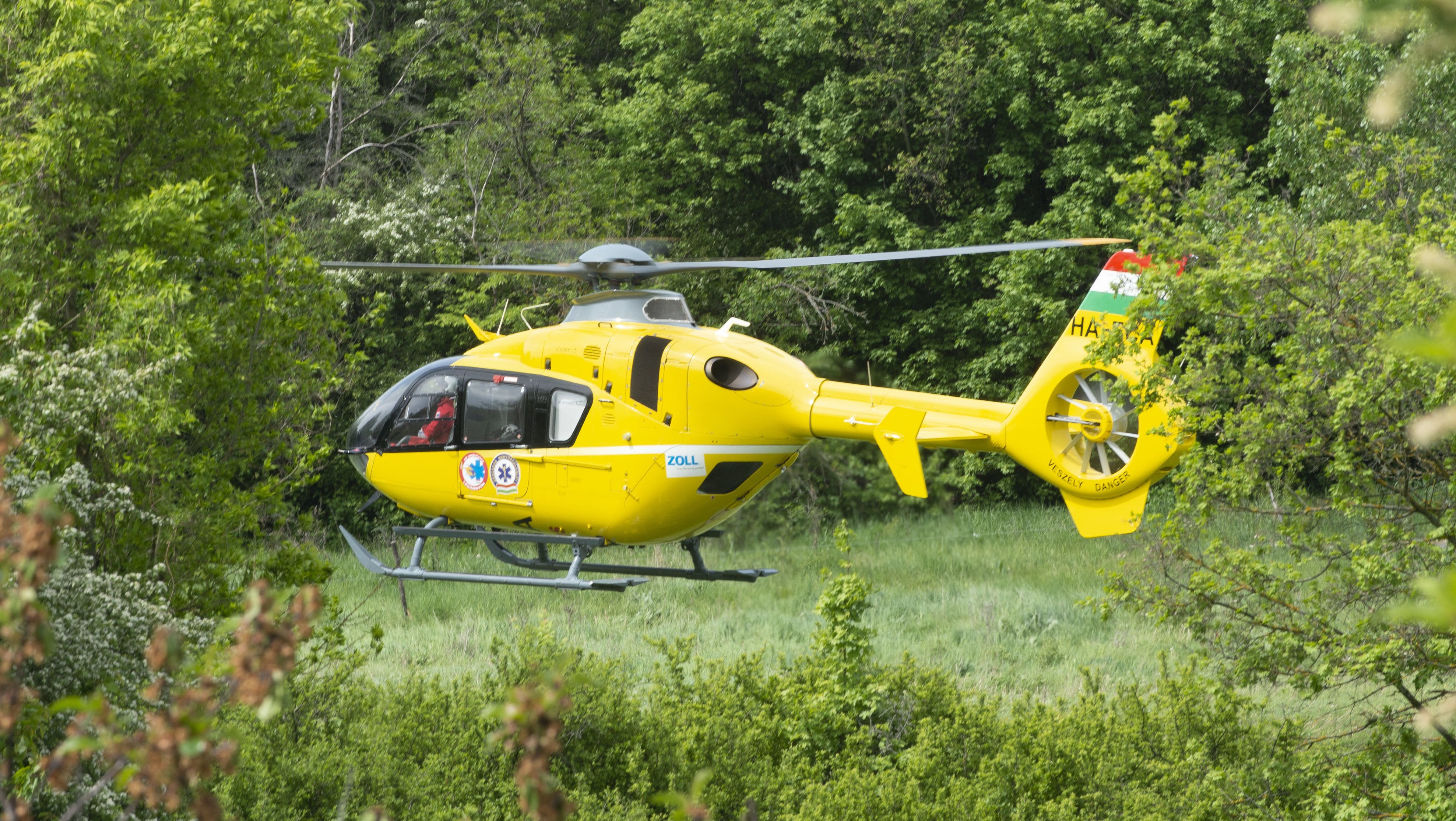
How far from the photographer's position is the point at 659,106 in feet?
90.5

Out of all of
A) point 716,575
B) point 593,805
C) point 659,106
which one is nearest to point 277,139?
point 716,575

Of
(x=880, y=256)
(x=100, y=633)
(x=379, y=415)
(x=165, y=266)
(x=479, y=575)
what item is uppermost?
(x=165, y=266)

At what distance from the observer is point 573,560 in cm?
1131

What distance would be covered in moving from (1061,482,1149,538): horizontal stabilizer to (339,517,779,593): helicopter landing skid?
245 centimetres

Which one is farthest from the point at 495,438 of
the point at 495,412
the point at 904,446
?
the point at 904,446

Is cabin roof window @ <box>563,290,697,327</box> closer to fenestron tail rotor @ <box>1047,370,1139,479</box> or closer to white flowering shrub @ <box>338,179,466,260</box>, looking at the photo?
fenestron tail rotor @ <box>1047,370,1139,479</box>

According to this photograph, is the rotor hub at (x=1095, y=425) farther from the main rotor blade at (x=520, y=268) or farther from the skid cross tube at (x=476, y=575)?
the main rotor blade at (x=520, y=268)

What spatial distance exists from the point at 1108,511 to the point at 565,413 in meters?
4.36

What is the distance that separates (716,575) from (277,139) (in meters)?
6.28

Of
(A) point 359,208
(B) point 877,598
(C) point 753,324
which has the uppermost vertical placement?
(A) point 359,208

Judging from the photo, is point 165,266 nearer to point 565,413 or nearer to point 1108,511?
point 565,413

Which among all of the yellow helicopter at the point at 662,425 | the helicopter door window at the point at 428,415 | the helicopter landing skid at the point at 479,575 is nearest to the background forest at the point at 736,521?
the yellow helicopter at the point at 662,425

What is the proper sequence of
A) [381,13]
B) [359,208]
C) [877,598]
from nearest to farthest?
[877,598], [359,208], [381,13]

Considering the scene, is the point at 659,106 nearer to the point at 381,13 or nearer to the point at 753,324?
the point at 753,324
